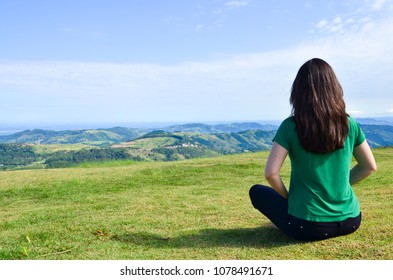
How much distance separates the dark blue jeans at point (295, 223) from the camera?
574 cm

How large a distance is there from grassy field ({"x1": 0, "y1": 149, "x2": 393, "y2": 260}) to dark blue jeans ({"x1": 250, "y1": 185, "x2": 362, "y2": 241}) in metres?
0.17

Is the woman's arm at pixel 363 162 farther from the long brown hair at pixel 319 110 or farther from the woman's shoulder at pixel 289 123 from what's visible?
the woman's shoulder at pixel 289 123

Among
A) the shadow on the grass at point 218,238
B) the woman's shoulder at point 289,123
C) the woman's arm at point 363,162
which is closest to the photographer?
the woman's shoulder at point 289,123

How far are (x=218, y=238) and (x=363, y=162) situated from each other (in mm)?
2974

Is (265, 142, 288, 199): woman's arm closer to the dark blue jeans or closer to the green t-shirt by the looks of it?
the green t-shirt

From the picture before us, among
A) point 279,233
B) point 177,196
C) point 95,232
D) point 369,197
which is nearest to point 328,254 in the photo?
point 279,233

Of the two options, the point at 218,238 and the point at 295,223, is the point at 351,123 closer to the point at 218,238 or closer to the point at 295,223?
the point at 295,223

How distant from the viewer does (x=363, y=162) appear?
6160 millimetres

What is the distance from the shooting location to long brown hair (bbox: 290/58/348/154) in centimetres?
521

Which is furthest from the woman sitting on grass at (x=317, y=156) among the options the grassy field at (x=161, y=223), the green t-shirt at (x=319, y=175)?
the grassy field at (x=161, y=223)

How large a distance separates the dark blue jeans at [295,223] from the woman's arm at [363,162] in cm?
72

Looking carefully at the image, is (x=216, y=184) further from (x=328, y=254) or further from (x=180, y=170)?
(x=328, y=254)

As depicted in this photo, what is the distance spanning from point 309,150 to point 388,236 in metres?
2.36
